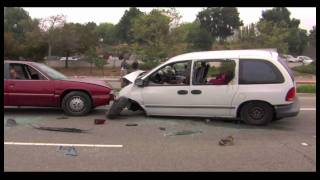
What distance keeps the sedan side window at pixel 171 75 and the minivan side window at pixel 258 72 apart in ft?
3.80

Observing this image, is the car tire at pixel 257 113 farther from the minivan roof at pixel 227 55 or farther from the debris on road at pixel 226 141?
the debris on road at pixel 226 141

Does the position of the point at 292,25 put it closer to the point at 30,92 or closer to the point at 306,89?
the point at 306,89

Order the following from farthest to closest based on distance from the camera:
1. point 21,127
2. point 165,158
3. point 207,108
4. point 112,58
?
point 112,58 < point 207,108 < point 21,127 < point 165,158

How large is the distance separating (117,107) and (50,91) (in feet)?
5.10

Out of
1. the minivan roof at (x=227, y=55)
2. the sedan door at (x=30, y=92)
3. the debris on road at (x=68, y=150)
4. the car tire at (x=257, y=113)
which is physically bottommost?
the debris on road at (x=68, y=150)

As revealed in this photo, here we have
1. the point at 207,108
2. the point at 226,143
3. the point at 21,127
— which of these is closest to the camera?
the point at 226,143

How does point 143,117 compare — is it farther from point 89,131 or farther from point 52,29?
point 52,29

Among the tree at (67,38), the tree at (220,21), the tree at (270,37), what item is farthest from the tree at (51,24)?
the tree at (220,21)

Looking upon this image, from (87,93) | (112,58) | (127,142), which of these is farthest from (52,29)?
(127,142)

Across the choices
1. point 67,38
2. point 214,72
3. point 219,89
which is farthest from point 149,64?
point 219,89

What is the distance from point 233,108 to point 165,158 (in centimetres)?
335

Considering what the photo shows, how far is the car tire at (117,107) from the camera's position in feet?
34.4

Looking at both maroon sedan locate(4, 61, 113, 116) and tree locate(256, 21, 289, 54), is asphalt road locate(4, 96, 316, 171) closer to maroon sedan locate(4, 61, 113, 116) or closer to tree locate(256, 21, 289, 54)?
maroon sedan locate(4, 61, 113, 116)
